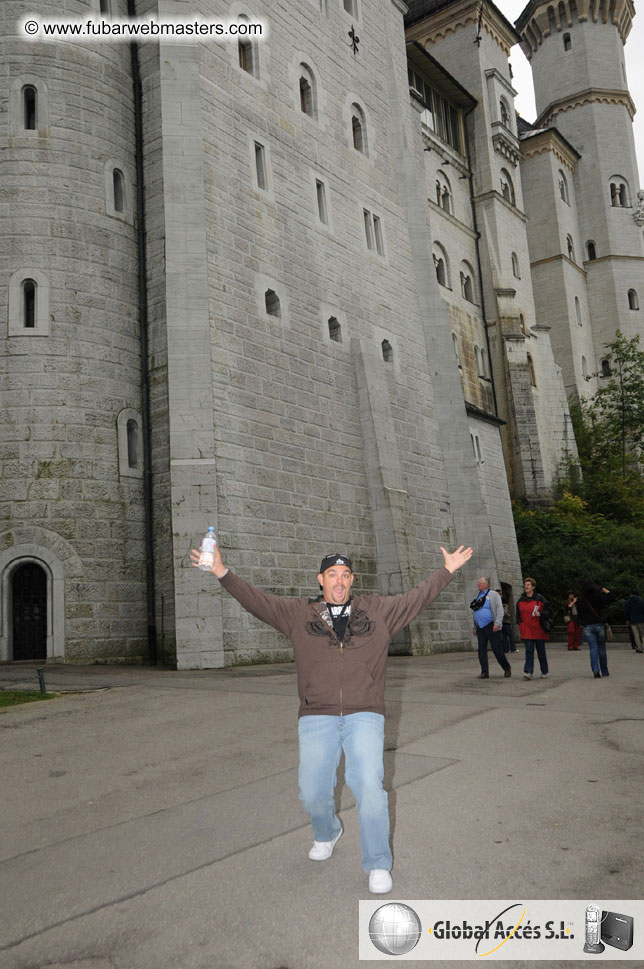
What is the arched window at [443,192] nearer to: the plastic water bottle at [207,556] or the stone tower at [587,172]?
the stone tower at [587,172]

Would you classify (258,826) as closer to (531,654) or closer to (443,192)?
(531,654)

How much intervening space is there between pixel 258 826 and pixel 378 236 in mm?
23563

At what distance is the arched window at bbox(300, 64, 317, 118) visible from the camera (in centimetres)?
2428

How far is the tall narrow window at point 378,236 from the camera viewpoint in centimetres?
2622

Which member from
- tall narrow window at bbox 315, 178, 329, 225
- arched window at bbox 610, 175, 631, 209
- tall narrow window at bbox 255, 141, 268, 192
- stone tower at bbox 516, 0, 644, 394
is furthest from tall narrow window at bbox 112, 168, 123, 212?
arched window at bbox 610, 175, 631, 209

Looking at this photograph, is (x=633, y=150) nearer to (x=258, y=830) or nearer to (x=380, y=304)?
(x=380, y=304)

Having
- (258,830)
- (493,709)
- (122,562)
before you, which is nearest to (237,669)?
(122,562)

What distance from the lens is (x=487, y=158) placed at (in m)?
42.2

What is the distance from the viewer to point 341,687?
4.27m

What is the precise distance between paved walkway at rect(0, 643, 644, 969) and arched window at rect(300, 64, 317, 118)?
19735 millimetres

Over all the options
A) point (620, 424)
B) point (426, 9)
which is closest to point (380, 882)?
point (620, 424)

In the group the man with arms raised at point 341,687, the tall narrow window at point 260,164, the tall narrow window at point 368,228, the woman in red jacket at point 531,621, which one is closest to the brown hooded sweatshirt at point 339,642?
the man with arms raised at point 341,687

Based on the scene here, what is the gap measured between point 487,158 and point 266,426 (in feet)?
96.7

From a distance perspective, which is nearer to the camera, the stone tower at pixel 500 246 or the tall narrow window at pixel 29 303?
the tall narrow window at pixel 29 303
